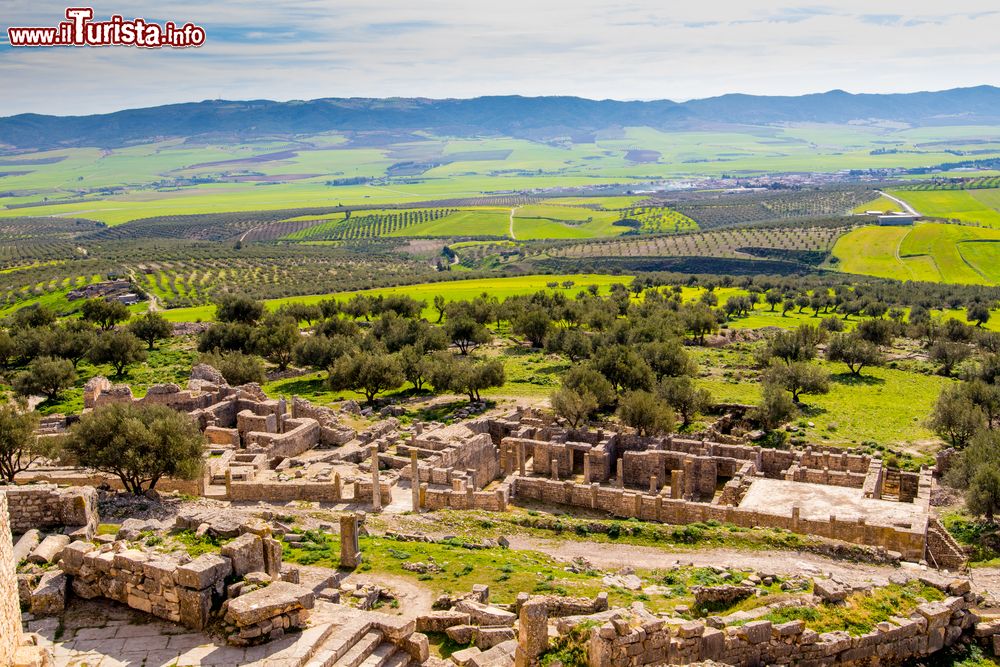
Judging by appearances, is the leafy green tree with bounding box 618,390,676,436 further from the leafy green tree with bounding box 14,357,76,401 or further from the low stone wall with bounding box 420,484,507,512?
the leafy green tree with bounding box 14,357,76,401

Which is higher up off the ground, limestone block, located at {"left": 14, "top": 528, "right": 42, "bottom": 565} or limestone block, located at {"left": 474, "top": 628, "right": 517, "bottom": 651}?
limestone block, located at {"left": 14, "top": 528, "right": 42, "bottom": 565}

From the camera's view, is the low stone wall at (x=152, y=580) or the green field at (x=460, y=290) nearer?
the low stone wall at (x=152, y=580)

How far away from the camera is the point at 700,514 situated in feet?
104

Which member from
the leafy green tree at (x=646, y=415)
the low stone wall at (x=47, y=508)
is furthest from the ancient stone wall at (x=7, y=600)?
the leafy green tree at (x=646, y=415)

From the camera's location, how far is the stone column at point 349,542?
22872 millimetres

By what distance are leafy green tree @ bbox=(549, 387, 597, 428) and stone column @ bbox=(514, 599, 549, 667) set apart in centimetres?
2681

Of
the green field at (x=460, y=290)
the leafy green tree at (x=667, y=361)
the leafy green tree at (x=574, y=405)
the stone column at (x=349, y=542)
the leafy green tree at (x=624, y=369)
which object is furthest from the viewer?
the green field at (x=460, y=290)

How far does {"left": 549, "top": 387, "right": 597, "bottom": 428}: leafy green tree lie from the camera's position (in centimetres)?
4350

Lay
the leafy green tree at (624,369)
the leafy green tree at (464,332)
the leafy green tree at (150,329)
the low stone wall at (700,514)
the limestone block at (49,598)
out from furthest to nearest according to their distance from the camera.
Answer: the leafy green tree at (150,329)
the leafy green tree at (464,332)
the leafy green tree at (624,369)
the low stone wall at (700,514)
the limestone block at (49,598)

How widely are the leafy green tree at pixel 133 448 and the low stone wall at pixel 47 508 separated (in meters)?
6.08

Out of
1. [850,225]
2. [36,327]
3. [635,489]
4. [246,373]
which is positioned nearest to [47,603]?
[635,489]

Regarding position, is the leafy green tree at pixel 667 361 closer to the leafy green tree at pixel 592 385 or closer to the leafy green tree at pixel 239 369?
the leafy green tree at pixel 592 385

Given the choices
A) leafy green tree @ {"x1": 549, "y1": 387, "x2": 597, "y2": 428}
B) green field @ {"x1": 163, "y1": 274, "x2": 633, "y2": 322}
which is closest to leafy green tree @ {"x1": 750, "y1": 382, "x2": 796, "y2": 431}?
leafy green tree @ {"x1": 549, "y1": 387, "x2": 597, "y2": 428}

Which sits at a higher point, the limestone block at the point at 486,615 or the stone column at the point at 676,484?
Answer: the limestone block at the point at 486,615
